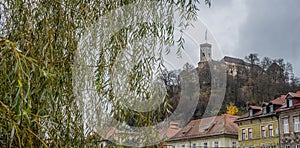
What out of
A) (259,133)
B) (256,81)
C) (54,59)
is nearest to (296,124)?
(259,133)

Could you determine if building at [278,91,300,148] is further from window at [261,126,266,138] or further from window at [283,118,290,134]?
window at [261,126,266,138]

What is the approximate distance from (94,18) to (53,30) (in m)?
0.29

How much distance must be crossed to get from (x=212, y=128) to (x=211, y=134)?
73 cm

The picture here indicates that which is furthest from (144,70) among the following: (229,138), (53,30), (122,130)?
(229,138)

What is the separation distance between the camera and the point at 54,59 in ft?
7.63

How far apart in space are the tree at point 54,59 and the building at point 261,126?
17.9 m

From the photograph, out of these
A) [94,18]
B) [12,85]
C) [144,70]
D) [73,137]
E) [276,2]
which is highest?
[276,2]

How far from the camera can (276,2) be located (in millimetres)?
11523

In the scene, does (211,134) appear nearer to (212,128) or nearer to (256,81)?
(212,128)

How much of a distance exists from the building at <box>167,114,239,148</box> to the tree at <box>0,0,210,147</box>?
19.7 meters

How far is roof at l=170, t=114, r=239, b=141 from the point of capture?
75.1 ft

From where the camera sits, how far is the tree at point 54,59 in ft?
6.22

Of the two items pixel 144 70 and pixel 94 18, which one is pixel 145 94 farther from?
pixel 94 18

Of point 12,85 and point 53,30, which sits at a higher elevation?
point 53,30
